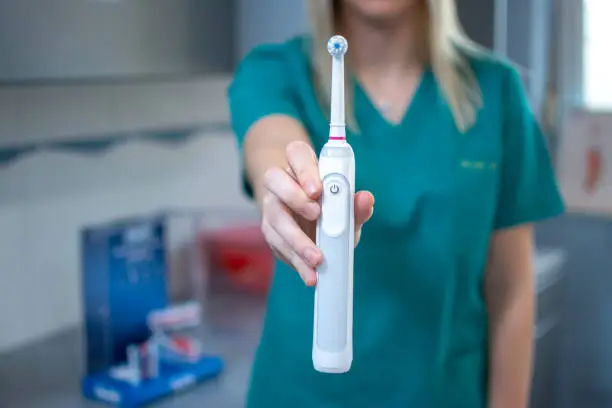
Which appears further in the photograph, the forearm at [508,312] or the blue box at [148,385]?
the blue box at [148,385]

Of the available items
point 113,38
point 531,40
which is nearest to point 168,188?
point 113,38

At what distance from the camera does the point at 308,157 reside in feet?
2.00

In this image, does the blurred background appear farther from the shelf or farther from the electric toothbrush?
the electric toothbrush

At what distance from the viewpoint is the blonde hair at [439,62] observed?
92 cm

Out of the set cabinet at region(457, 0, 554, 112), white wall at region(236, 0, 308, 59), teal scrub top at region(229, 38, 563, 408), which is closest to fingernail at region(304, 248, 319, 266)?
teal scrub top at region(229, 38, 563, 408)

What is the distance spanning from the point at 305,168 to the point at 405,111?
38cm

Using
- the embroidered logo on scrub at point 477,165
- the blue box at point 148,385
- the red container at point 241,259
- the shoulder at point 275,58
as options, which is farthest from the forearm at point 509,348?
the red container at point 241,259

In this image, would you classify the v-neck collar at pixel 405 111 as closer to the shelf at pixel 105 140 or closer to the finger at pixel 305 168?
the finger at pixel 305 168

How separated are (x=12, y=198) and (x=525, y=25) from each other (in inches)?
44.3

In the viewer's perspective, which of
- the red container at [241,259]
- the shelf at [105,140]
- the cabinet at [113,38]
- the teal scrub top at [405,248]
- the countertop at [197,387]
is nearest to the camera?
the teal scrub top at [405,248]

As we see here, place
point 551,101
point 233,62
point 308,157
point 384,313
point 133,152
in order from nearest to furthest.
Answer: point 308,157
point 384,313
point 233,62
point 133,152
point 551,101

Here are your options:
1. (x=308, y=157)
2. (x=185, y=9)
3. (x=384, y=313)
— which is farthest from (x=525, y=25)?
(x=308, y=157)

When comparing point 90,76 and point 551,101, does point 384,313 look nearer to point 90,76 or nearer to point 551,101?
point 90,76

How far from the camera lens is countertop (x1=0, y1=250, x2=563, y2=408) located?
48.2 inches
